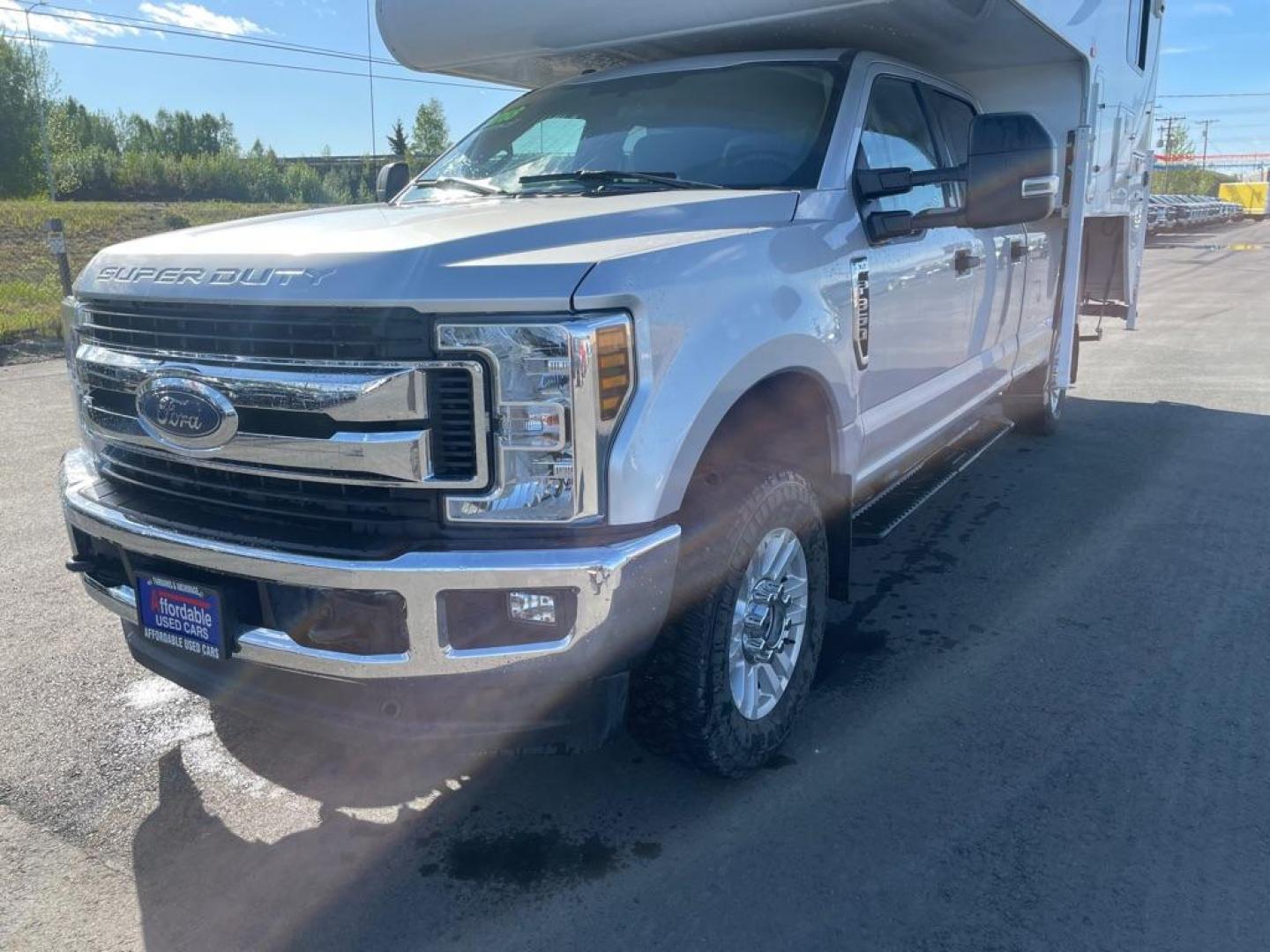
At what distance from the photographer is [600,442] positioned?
2.33 m

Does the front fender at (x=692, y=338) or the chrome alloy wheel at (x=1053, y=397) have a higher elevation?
the front fender at (x=692, y=338)

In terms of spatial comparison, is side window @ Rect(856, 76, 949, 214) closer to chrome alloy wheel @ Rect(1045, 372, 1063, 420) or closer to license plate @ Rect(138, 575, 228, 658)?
license plate @ Rect(138, 575, 228, 658)

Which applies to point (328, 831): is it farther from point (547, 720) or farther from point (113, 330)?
point (113, 330)

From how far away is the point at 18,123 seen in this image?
56469 millimetres

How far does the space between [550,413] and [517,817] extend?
4.29 feet

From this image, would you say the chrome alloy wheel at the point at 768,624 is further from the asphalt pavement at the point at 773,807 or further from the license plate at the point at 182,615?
the license plate at the point at 182,615

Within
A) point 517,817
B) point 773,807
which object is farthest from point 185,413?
point 773,807

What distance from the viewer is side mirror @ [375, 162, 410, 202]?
16.7ft

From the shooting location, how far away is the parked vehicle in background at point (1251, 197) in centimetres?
6094

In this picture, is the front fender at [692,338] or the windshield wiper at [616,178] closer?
the front fender at [692,338]

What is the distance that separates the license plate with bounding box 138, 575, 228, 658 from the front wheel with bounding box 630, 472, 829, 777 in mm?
1080

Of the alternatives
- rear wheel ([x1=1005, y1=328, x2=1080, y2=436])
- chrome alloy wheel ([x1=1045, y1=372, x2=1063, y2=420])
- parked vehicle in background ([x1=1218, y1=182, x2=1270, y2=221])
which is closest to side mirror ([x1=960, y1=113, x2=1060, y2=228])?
rear wheel ([x1=1005, y1=328, x2=1080, y2=436])

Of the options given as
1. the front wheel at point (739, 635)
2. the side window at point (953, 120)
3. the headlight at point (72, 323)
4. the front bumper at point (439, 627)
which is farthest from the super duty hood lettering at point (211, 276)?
the side window at point (953, 120)

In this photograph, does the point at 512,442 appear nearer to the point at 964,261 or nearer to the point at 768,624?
the point at 768,624
